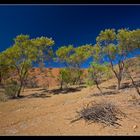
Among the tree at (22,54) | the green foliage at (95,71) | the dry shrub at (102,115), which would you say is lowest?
the dry shrub at (102,115)

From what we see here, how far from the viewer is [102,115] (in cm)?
1195

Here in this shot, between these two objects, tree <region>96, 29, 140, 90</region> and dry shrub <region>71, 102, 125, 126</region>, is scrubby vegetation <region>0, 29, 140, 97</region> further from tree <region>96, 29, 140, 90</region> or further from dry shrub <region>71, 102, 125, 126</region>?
dry shrub <region>71, 102, 125, 126</region>

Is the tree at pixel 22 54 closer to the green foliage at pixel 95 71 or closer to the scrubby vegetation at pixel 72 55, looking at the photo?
the scrubby vegetation at pixel 72 55

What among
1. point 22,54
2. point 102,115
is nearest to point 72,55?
point 22,54

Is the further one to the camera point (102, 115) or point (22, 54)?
point (22, 54)

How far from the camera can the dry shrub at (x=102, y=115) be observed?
11570mm

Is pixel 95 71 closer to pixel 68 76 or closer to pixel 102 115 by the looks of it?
pixel 102 115

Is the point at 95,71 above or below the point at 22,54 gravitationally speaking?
below

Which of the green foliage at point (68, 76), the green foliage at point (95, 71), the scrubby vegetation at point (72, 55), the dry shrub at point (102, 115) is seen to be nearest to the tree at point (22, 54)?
the scrubby vegetation at point (72, 55)

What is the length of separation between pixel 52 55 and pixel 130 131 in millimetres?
20010

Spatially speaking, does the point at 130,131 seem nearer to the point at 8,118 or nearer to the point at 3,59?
the point at 8,118

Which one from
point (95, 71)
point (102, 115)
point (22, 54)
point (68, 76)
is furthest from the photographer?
point (68, 76)

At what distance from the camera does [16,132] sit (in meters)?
11.4
